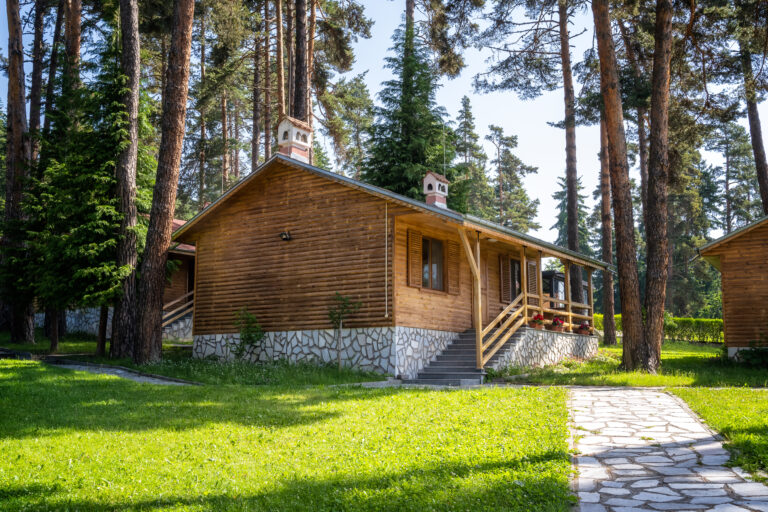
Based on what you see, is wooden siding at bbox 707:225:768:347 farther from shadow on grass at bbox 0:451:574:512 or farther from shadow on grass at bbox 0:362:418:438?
shadow on grass at bbox 0:451:574:512

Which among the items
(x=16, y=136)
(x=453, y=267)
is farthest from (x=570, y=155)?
(x=16, y=136)

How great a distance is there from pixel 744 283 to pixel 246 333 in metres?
13.5

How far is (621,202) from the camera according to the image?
48.4 feet

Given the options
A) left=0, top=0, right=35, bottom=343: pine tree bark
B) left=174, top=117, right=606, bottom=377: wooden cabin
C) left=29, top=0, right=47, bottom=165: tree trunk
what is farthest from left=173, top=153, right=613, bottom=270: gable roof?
left=29, top=0, right=47, bottom=165: tree trunk

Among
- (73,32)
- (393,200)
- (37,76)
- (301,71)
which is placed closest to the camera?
(393,200)

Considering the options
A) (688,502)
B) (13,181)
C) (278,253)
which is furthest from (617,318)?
(688,502)

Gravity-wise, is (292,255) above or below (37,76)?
below

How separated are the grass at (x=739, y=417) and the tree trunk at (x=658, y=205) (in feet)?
10.4

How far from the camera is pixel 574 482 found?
5555mm

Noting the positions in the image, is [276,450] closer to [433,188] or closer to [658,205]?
[433,188]

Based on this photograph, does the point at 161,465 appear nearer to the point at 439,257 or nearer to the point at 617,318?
the point at 439,257

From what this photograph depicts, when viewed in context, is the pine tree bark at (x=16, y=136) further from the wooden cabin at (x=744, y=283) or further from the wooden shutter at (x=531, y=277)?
the wooden cabin at (x=744, y=283)

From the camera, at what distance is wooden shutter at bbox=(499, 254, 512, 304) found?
19.5m

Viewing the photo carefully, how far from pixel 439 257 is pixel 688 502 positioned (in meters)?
11.7
